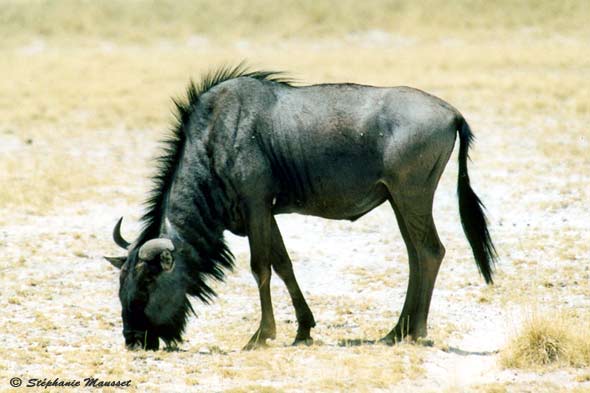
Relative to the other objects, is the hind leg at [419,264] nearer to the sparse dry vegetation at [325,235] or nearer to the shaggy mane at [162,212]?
the sparse dry vegetation at [325,235]

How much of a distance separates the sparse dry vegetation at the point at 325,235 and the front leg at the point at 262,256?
266mm

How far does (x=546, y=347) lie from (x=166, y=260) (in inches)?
118

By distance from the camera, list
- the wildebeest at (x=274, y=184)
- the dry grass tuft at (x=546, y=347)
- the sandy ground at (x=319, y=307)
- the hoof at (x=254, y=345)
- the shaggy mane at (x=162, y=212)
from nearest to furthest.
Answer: the sandy ground at (x=319, y=307) < the dry grass tuft at (x=546, y=347) < the wildebeest at (x=274, y=184) < the hoof at (x=254, y=345) < the shaggy mane at (x=162, y=212)

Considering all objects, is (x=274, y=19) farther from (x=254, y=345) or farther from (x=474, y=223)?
(x=254, y=345)

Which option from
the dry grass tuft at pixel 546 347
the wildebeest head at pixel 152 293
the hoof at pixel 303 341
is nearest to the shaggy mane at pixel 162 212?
the wildebeest head at pixel 152 293

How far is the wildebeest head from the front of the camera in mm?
8984

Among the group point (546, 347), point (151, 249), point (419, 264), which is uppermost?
point (151, 249)

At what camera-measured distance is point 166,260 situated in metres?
8.99

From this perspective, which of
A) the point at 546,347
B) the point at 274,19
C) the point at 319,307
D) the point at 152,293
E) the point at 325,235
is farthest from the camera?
the point at 274,19

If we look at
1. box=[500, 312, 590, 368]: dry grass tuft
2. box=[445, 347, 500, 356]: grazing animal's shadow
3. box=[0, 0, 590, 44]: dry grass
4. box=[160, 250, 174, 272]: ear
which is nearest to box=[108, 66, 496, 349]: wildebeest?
box=[160, 250, 174, 272]: ear

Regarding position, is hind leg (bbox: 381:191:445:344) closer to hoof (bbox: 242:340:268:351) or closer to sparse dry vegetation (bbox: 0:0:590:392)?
sparse dry vegetation (bbox: 0:0:590:392)

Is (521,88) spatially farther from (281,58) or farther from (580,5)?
(580,5)

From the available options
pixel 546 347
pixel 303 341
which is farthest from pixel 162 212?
pixel 546 347

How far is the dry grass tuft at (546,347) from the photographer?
8.34 metres
